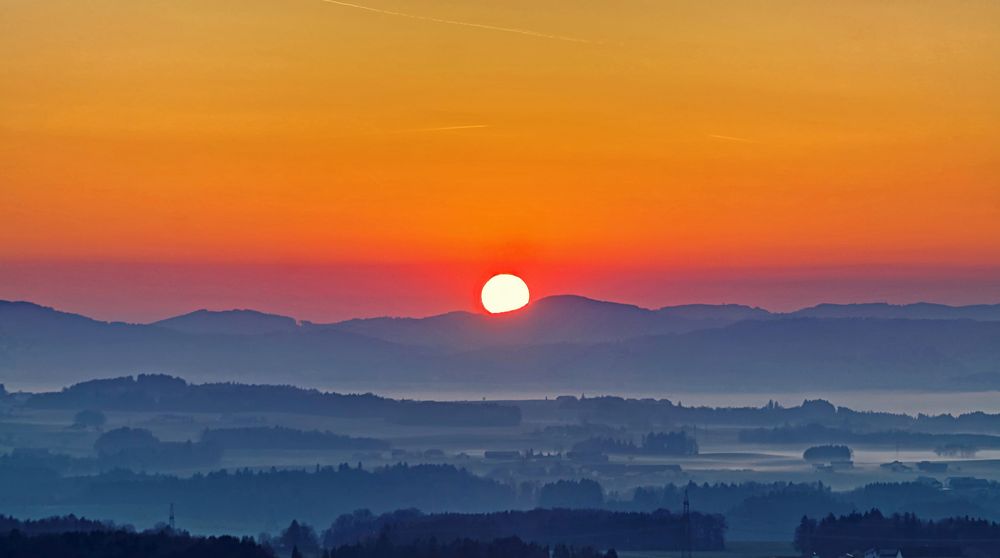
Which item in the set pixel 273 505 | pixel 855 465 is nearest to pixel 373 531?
pixel 273 505

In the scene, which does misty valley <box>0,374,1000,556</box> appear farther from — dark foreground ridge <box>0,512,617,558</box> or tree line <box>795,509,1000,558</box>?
dark foreground ridge <box>0,512,617,558</box>

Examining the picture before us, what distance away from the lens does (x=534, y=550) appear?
76000mm

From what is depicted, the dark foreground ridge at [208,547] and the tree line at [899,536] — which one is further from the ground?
the tree line at [899,536]

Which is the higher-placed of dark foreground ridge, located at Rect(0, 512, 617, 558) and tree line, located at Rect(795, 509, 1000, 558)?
tree line, located at Rect(795, 509, 1000, 558)

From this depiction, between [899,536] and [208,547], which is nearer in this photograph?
[208,547]

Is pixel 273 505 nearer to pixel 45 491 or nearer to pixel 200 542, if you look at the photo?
pixel 45 491

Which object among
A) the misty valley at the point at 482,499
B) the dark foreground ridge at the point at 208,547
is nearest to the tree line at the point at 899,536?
the misty valley at the point at 482,499

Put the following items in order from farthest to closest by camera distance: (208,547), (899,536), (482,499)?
(482,499) < (899,536) < (208,547)

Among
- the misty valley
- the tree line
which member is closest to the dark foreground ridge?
the misty valley

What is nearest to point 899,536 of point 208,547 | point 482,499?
point 208,547

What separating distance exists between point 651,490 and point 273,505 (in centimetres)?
2969

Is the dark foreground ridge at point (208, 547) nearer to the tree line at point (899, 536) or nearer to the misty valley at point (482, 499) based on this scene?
the misty valley at point (482, 499)

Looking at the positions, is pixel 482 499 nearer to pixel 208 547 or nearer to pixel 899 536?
pixel 899 536

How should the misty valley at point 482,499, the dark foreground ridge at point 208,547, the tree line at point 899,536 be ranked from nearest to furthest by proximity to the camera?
1. the dark foreground ridge at point 208,547
2. the tree line at point 899,536
3. the misty valley at point 482,499
